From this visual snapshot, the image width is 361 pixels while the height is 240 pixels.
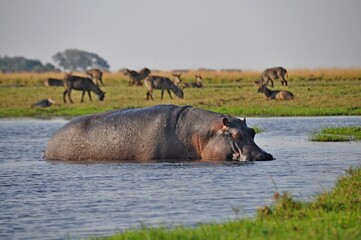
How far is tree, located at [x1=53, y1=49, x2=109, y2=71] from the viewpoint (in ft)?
397

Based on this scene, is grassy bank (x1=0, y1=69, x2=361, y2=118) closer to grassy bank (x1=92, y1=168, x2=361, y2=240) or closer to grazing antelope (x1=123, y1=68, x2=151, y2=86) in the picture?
grazing antelope (x1=123, y1=68, x2=151, y2=86)

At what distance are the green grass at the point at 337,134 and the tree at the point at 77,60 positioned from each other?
101780 millimetres

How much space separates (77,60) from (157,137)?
10763 centimetres

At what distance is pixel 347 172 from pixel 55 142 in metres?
6.23

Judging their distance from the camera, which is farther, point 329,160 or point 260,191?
point 329,160

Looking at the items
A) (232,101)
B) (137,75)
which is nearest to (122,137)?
(232,101)

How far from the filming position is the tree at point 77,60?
120938mm

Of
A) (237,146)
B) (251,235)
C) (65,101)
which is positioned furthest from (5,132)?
(251,235)

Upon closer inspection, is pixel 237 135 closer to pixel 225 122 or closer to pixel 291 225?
pixel 225 122

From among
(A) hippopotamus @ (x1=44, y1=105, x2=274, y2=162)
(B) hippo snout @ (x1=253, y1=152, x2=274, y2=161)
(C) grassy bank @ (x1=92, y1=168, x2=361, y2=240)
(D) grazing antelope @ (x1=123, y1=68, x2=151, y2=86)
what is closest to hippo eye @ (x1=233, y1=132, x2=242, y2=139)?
(A) hippopotamus @ (x1=44, y1=105, x2=274, y2=162)

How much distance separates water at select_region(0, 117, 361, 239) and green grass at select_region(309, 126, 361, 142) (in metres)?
0.75

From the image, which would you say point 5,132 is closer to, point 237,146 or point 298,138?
point 298,138

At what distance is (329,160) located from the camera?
14195 millimetres

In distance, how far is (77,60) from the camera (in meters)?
121
